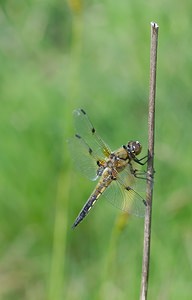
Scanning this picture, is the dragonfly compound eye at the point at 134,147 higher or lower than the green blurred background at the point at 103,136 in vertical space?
lower

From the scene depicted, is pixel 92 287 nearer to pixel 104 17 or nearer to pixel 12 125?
pixel 12 125

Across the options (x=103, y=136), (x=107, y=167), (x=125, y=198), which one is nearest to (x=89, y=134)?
(x=107, y=167)

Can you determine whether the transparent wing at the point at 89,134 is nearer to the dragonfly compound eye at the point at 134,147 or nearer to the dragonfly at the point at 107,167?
the dragonfly at the point at 107,167

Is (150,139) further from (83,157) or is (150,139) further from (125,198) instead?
(83,157)

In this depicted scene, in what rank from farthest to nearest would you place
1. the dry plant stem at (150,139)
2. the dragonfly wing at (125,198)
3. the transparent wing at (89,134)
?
the transparent wing at (89,134), the dragonfly wing at (125,198), the dry plant stem at (150,139)

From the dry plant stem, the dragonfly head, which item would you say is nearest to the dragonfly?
the dragonfly head

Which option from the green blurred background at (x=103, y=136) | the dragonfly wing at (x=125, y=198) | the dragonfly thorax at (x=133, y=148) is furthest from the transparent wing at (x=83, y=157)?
the green blurred background at (x=103, y=136)

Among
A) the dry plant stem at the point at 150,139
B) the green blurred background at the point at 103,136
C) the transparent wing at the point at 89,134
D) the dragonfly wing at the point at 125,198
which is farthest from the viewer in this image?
the green blurred background at the point at 103,136

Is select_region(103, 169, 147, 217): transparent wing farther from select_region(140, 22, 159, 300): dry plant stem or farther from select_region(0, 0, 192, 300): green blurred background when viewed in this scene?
select_region(0, 0, 192, 300): green blurred background
